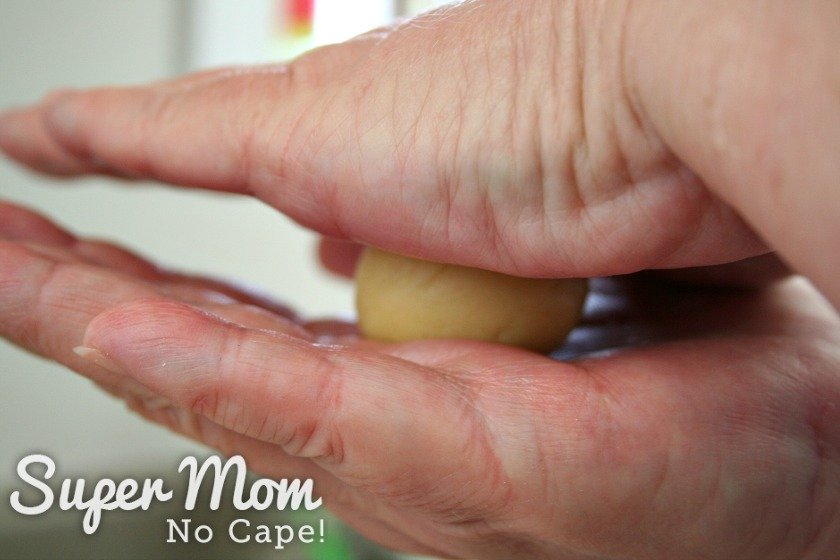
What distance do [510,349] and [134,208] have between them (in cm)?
111

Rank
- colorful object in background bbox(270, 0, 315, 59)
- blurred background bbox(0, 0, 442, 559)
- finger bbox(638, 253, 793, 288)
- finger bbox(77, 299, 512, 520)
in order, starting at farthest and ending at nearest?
1. colorful object in background bbox(270, 0, 315, 59)
2. blurred background bbox(0, 0, 442, 559)
3. finger bbox(638, 253, 793, 288)
4. finger bbox(77, 299, 512, 520)

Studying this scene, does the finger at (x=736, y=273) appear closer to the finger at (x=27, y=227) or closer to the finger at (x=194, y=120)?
the finger at (x=194, y=120)

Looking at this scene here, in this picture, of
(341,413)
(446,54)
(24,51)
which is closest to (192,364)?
(341,413)

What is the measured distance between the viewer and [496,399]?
0.41 m

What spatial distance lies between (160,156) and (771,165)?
0.39m

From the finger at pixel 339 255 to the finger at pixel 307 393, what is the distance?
0.33 metres

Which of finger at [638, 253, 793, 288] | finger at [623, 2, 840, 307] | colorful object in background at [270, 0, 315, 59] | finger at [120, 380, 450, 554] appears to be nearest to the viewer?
finger at [623, 2, 840, 307]

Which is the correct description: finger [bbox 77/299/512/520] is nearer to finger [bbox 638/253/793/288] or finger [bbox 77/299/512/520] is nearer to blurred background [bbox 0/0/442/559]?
finger [bbox 638/253/793/288]

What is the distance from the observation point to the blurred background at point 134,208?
1.20m

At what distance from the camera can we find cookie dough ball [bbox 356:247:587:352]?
Answer: 0.49 metres

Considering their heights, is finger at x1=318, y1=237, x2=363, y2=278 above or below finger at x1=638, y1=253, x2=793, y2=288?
below

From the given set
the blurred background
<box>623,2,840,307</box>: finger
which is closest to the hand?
<box>623,2,840,307</box>: finger

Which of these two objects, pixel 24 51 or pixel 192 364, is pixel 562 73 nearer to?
pixel 192 364

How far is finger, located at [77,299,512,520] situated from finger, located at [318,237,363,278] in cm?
33
